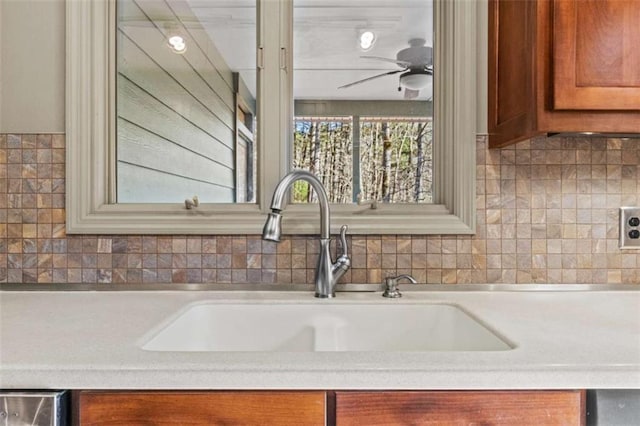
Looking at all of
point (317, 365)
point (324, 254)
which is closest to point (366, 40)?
point (324, 254)

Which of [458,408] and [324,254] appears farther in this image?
[324,254]

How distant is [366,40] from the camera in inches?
56.4

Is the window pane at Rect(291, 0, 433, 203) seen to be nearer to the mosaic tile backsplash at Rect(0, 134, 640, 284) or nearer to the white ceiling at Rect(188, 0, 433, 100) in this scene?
the white ceiling at Rect(188, 0, 433, 100)

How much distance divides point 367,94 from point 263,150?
39cm

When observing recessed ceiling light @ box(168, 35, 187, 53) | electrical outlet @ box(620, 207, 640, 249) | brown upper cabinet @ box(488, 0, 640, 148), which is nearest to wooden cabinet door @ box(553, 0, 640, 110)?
brown upper cabinet @ box(488, 0, 640, 148)

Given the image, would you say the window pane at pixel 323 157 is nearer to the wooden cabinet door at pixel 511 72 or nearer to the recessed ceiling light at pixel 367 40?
the recessed ceiling light at pixel 367 40

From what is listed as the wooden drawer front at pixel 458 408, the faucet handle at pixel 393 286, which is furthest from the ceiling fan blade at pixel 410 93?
the wooden drawer front at pixel 458 408

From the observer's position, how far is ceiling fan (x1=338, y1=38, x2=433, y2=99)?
4.70 ft

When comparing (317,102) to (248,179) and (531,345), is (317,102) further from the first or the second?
(531,345)

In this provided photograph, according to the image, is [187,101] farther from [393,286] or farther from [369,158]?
[393,286]

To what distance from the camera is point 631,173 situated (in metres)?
1.31

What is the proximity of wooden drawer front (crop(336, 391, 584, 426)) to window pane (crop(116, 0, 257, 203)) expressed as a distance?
842mm

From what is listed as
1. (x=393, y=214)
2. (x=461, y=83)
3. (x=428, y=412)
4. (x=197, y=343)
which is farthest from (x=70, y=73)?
(x=428, y=412)

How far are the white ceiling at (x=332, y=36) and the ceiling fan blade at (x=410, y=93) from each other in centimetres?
2
